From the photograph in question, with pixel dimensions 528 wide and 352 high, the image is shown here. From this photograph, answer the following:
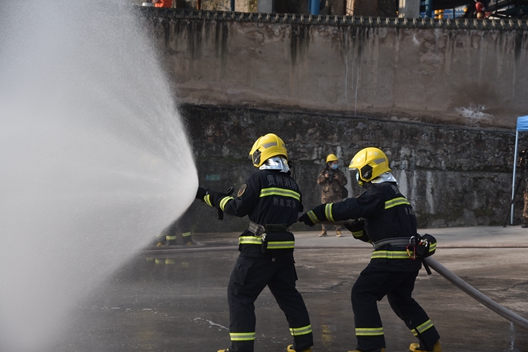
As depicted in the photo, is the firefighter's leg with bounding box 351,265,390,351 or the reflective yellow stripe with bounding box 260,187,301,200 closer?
the firefighter's leg with bounding box 351,265,390,351

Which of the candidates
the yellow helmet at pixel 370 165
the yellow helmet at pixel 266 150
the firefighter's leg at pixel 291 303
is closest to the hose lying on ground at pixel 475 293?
the yellow helmet at pixel 370 165

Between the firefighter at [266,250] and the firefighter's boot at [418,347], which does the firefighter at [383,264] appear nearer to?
the firefighter's boot at [418,347]

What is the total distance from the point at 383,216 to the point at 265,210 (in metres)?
0.95

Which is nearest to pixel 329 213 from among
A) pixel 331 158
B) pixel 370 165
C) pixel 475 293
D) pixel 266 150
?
pixel 370 165

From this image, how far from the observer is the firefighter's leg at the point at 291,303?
576 cm

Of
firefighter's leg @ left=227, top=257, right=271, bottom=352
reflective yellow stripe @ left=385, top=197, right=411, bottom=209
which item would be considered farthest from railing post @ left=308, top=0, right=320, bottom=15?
firefighter's leg @ left=227, top=257, right=271, bottom=352

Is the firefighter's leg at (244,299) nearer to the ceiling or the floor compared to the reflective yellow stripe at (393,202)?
nearer to the floor

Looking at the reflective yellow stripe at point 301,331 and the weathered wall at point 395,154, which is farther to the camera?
the weathered wall at point 395,154

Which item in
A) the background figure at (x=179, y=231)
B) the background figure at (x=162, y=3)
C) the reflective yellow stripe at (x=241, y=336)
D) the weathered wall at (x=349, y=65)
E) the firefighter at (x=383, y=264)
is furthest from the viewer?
the background figure at (x=162, y=3)

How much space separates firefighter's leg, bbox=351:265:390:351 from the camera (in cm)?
572

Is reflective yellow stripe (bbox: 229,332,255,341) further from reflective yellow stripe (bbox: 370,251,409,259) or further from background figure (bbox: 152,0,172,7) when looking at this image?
background figure (bbox: 152,0,172,7)

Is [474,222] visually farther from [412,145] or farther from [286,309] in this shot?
[286,309]

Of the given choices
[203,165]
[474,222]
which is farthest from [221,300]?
[474,222]

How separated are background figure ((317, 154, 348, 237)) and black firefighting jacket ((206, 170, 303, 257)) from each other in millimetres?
7836
